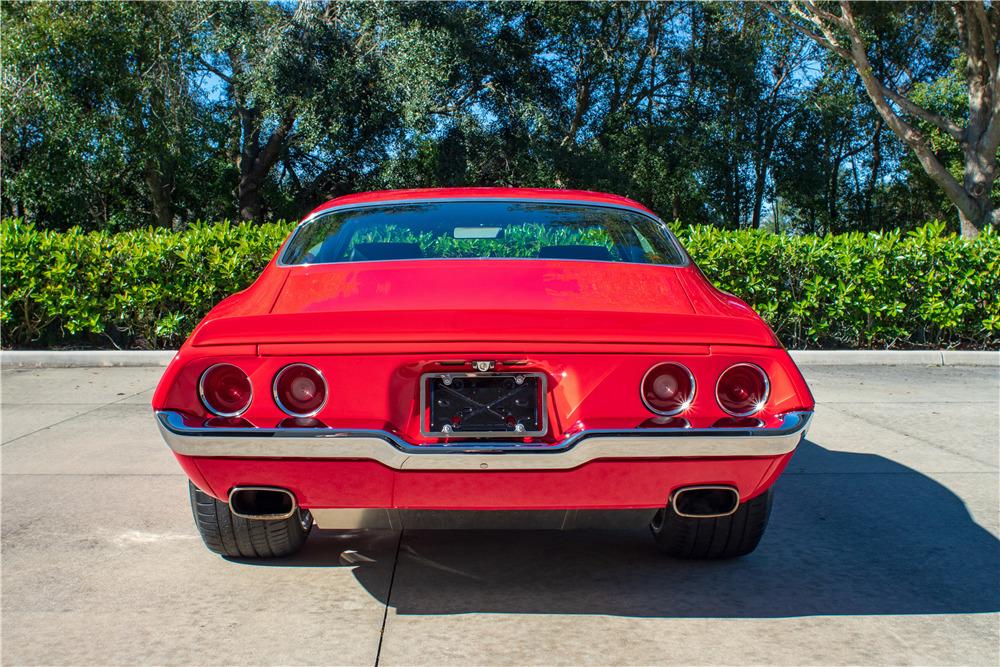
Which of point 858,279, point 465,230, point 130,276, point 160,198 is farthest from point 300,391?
point 160,198

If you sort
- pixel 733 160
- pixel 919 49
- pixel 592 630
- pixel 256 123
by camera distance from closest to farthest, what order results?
1. pixel 592 630
2. pixel 256 123
3. pixel 733 160
4. pixel 919 49

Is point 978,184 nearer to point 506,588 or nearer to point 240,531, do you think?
point 506,588

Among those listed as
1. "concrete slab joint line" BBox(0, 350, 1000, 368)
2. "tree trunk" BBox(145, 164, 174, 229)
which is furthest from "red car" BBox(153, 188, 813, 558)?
"tree trunk" BBox(145, 164, 174, 229)

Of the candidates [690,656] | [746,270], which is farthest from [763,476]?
[746,270]

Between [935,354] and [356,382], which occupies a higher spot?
[356,382]

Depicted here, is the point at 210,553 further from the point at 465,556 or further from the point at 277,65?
the point at 277,65

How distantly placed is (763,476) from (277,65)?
16.7 meters

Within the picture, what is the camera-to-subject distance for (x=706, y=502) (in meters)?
3.22

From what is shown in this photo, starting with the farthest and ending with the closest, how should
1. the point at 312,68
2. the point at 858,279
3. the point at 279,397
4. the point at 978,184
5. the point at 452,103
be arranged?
the point at 452,103
the point at 312,68
the point at 978,184
the point at 858,279
the point at 279,397

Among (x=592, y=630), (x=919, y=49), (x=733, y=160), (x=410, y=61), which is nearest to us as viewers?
A: (x=592, y=630)

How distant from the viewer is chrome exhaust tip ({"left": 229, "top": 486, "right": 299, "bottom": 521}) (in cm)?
312

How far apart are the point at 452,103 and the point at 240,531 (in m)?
17.5

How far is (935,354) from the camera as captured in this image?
10.5 metres

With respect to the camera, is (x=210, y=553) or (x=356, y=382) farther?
(x=210, y=553)
